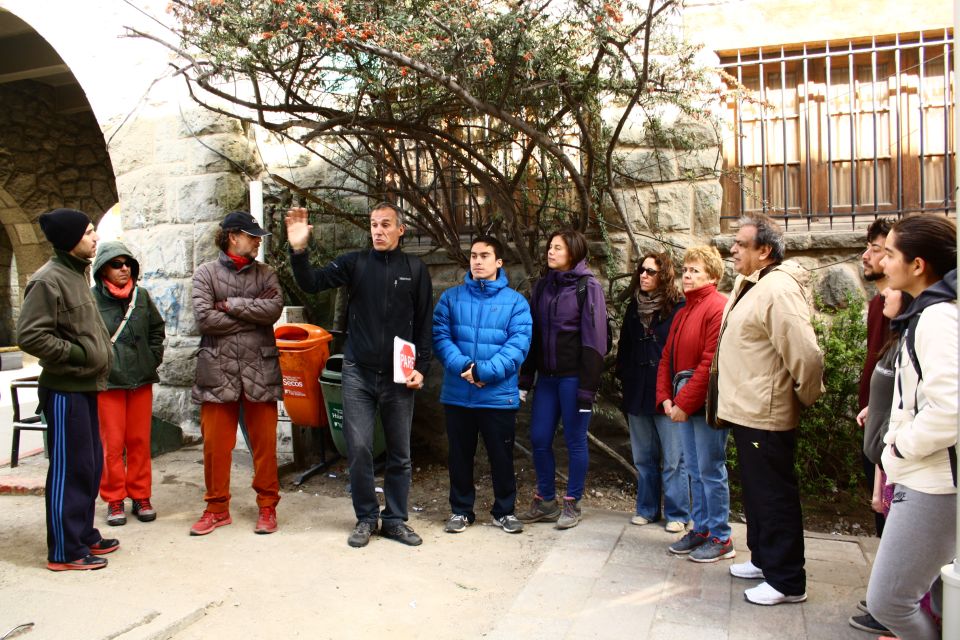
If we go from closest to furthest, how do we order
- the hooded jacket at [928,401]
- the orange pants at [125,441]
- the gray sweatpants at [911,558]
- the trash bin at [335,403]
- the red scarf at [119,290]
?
1. the hooded jacket at [928,401]
2. the gray sweatpants at [911,558]
3. the orange pants at [125,441]
4. the red scarf at [119,290]
5. the trash bin at [335,403]

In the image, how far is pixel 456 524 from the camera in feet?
15.7

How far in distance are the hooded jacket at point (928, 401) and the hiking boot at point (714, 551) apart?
1537mm

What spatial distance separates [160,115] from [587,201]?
366cm

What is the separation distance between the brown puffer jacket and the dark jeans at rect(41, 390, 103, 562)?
2.22 feet

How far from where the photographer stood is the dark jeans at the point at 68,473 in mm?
3994

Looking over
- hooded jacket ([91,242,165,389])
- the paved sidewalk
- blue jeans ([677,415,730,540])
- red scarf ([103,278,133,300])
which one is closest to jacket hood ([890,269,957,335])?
the paved sidewalk

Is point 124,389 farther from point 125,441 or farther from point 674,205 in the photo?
point 674,205

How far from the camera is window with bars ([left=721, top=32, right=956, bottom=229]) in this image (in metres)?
5.89

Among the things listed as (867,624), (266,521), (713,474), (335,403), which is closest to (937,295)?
(867,624)

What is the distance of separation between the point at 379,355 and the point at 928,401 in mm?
2829

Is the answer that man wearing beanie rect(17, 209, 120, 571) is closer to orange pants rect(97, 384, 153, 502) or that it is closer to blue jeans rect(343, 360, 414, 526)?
orange pants rect(97, 384, 153, 502)

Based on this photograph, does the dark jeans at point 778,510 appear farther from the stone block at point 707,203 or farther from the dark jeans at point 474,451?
the stone block at point 707,203

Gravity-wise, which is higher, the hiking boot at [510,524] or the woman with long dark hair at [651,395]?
the woman with long dark hair at [651,395]

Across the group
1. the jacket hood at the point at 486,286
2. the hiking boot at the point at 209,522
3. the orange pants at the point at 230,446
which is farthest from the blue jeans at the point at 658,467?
the hiking boot at the point at 209,522
